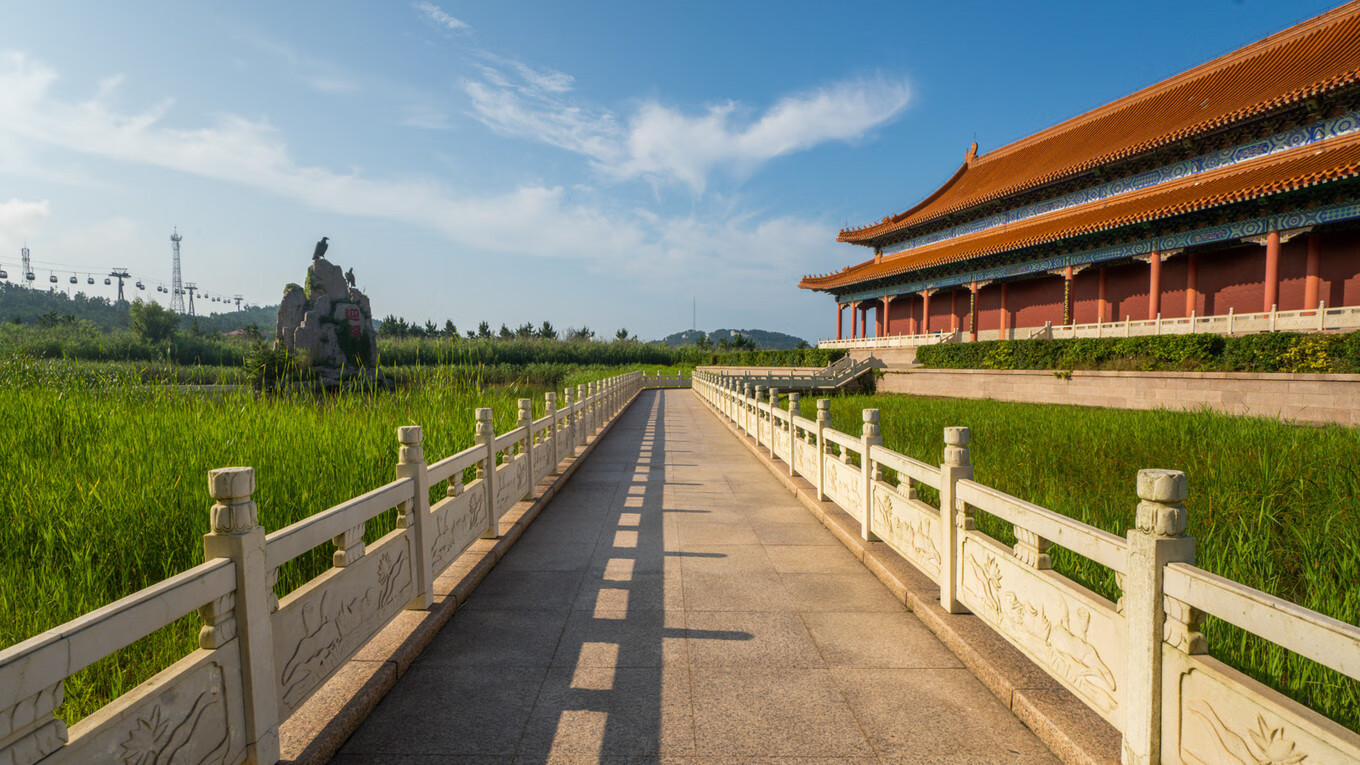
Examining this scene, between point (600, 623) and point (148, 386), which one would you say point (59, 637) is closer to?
point (600, 623)

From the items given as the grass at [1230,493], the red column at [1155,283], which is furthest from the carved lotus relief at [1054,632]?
the red column at [1155,283]

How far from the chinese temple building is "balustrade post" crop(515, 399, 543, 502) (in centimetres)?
1627

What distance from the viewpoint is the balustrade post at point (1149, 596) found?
6.44ft

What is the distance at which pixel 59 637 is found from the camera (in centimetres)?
143

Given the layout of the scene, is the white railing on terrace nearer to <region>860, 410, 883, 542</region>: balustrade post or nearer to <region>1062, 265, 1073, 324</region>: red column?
<region>1062, 265, 1073, 324</region>: red column

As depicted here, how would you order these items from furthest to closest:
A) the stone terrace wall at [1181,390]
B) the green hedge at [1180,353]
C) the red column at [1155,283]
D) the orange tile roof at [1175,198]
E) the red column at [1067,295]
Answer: the red column at [1067,295]
the red column at [1155,283]
the orange tile roof at [1175,198]
the green hedge at [1180,353]
the stone terrace wall at [1181,390]

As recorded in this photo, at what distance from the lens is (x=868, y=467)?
4.83 meters

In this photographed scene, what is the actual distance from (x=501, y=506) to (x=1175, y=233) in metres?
20.9

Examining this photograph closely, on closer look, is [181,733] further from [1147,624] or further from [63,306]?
[63,306]

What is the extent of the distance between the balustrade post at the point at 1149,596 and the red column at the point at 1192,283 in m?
21.3

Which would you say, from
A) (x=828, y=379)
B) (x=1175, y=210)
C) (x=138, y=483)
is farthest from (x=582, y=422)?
(x=1175, y=210)

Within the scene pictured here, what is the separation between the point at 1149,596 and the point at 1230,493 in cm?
384

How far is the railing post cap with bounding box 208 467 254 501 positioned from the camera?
1.92 m

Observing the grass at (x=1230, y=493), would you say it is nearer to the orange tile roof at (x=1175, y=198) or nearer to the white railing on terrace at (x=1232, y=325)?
the white railing on terrace at (x=1232, y=325)
